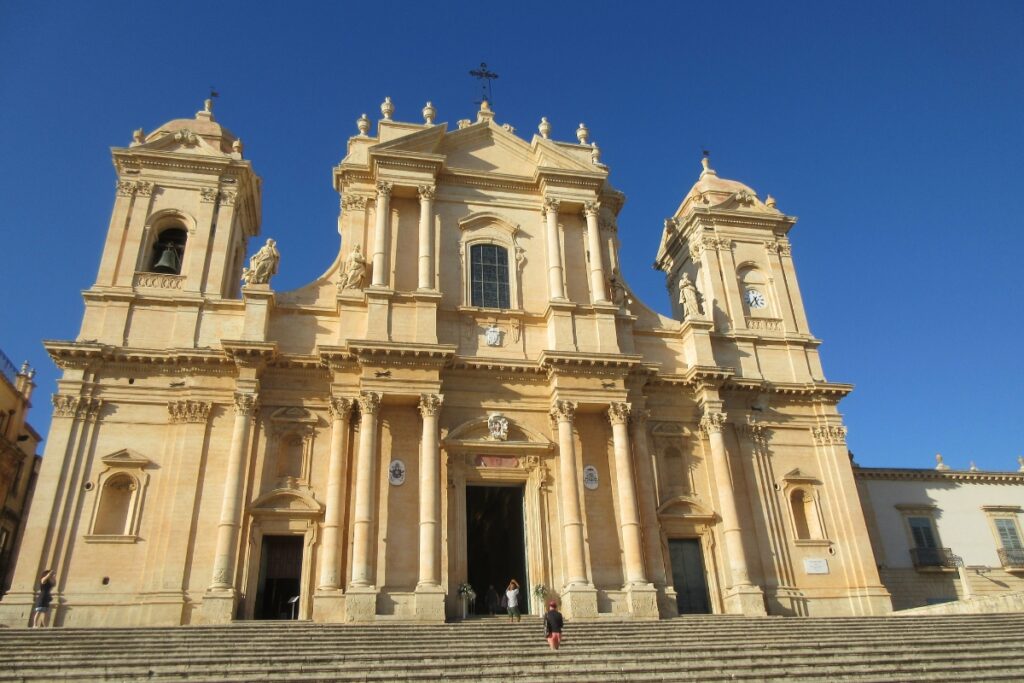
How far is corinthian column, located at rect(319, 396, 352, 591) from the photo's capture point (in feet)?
60.1

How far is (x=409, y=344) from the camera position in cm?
2017

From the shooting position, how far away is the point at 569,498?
19.9 m

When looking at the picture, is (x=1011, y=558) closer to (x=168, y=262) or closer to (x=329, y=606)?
(x=329, y=606)

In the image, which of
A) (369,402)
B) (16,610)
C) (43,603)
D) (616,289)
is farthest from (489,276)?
(16,610)

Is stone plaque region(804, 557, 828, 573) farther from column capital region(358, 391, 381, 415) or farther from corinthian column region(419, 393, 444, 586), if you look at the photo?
column capital region(358, 391, 381, 415)

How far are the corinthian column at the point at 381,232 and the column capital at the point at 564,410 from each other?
5.72 meters

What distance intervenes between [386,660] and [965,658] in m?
9.39

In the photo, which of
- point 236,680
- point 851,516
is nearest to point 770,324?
point 851,516

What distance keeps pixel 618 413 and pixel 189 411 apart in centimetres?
1095

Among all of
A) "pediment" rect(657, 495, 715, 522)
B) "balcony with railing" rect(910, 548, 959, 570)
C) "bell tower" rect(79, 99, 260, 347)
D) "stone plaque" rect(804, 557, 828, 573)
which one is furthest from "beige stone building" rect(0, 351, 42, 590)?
"balcony with railing" rect(910, 548, 959, 570)

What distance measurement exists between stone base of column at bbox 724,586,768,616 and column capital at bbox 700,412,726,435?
4222 millimetres

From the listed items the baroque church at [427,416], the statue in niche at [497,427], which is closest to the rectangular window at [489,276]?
the baroque church at [427,416]

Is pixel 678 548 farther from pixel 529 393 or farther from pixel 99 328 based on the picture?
pixel 99 328

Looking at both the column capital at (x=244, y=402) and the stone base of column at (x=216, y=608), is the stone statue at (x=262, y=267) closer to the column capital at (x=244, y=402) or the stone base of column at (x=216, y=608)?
the column capital at (x=244, y=402)
